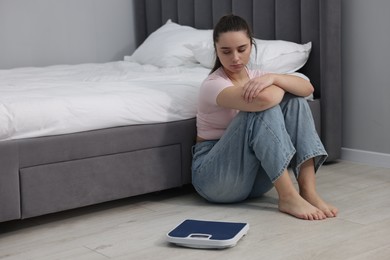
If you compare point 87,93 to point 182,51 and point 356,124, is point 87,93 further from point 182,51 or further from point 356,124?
point 356,124

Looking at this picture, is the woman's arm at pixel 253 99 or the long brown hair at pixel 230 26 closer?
the woman's arm at pixel 253 99

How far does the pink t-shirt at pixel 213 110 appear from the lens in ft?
8.20

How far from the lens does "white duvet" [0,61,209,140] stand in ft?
7.68

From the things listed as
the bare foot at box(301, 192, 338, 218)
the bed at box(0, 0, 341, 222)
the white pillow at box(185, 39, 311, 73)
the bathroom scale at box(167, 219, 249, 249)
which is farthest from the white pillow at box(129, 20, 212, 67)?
the bathroom scale at box(167, 219, 249, 249)

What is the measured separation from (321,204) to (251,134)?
1.22 feet

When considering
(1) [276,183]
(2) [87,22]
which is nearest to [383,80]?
(1) [276,183]

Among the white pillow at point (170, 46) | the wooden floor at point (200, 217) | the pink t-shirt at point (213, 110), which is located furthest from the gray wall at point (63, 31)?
the pink t-shirt at point (213, 110)

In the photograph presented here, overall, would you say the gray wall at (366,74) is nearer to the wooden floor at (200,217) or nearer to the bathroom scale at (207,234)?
the wooden floor at (200,217)

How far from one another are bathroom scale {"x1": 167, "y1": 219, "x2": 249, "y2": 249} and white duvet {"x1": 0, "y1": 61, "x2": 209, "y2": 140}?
0.56 metres

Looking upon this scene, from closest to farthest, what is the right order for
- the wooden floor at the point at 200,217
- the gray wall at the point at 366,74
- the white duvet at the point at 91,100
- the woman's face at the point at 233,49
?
the wooden floor at the point at 200,217 < the white duvet at the point at 91,100 < the woman's face at the point at 233,49 < the gray wall at the point at 366,74

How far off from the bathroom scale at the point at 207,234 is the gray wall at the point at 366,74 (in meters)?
1.30

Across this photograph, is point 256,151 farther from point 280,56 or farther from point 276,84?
point 280,56

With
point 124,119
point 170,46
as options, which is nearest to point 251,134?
point 124,119

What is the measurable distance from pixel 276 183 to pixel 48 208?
838 millimetres
